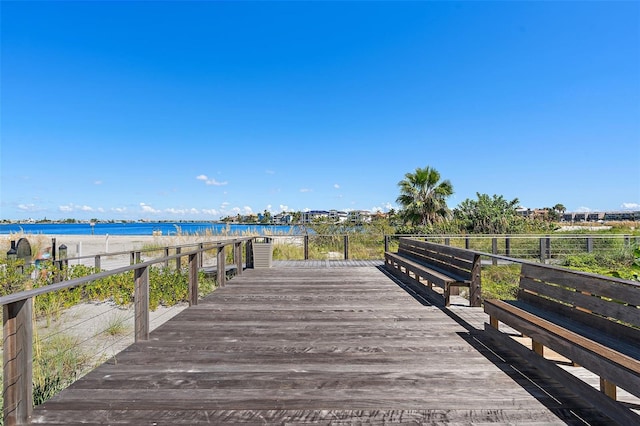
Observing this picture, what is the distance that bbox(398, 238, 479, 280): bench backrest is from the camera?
4031 mm

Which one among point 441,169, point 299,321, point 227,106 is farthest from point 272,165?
point 299,321

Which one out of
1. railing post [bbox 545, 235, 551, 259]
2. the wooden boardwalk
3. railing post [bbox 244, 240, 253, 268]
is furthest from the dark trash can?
railing post [bbox 545, 235, 551, 259]

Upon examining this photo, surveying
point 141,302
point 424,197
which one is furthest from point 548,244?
point 141,302

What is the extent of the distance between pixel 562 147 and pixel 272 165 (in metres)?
19.3

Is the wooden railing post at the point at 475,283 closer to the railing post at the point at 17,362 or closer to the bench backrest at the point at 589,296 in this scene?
the bench backrest at the point at 589,296

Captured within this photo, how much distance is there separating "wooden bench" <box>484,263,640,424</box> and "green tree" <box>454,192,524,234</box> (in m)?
12.2

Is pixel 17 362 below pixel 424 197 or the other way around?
below

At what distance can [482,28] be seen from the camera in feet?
35.2

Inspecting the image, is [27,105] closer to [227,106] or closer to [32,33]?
[32,33]

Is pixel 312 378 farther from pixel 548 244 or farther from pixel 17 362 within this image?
pixel 548 244

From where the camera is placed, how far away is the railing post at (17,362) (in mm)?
1588

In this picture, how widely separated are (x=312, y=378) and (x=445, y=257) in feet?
11.3

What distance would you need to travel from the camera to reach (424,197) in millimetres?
15742

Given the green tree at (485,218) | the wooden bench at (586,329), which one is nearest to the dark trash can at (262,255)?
the wooden bench at (586,329)
